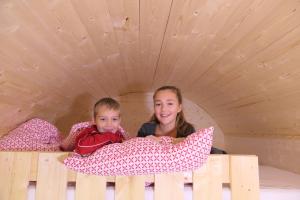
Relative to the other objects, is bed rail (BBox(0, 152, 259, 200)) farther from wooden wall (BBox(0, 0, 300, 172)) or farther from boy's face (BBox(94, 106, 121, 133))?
wooden wall (BBox(0, 0, 300, 172))

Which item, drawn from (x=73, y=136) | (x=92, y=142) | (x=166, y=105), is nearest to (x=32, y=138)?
(x=73, y=136)

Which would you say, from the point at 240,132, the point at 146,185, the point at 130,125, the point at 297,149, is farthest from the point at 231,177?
the point at 130,125

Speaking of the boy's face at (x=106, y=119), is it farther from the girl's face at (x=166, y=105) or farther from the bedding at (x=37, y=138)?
the girl's face at (x=166, y=105)

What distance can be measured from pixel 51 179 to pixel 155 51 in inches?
43.2

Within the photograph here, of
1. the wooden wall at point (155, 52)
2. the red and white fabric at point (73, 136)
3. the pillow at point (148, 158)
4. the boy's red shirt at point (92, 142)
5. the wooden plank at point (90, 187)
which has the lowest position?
the wooden plank at point (90, 187)

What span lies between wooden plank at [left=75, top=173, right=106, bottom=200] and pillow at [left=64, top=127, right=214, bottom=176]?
0.11 ft

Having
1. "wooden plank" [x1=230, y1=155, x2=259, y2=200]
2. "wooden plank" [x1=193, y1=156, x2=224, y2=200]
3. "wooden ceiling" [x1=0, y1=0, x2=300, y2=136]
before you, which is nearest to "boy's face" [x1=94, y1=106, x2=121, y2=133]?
"wooden ceiling" [x1=0, y1=0, x2=300, y2=136]

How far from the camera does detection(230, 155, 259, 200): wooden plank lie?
1283 mm

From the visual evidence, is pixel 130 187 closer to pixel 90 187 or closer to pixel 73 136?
pixel 90 187

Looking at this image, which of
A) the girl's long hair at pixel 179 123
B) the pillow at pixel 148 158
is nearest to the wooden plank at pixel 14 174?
the pillow at pixel 148 158

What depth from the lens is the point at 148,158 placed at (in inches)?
47.6

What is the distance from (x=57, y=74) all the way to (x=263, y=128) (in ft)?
5.72

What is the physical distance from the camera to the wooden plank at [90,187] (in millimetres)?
1279

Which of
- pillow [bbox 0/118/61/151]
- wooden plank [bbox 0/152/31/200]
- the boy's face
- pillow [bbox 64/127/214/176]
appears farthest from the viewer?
pillow [bbox 0/118/61/151]
